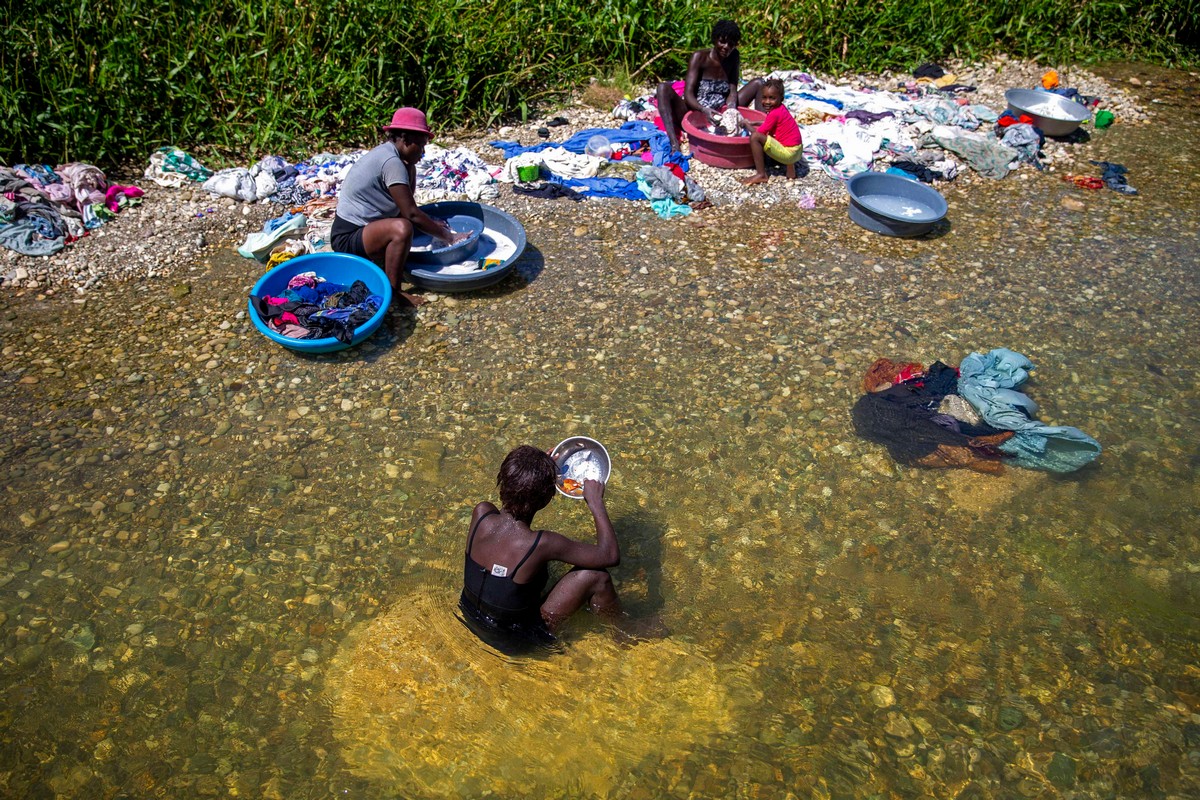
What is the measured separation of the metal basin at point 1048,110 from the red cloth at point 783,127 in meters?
2.97

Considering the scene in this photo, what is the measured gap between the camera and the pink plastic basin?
25.3ft

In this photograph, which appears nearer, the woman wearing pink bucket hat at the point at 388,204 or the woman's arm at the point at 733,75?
the woman wearing pink bucket hat at the point at 388,204

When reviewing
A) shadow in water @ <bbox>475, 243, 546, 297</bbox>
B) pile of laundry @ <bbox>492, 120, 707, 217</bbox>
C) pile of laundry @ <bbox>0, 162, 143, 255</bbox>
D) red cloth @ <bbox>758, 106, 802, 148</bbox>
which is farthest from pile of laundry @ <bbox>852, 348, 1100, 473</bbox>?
pile of laundry @ <bbox>0, 162, 143, 255</bbox>

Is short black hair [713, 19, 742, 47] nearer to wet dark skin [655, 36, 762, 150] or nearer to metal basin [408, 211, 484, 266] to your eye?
wet dark skin [655, 36, 762, 150]

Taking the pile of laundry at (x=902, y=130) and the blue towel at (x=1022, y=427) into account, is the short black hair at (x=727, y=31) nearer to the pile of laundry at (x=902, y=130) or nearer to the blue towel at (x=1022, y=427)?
the pile of laundry at (x=902, y=130)

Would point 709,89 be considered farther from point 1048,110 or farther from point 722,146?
point 1048,110

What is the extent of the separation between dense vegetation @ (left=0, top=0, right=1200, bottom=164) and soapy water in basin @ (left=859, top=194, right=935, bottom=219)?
3204 mm

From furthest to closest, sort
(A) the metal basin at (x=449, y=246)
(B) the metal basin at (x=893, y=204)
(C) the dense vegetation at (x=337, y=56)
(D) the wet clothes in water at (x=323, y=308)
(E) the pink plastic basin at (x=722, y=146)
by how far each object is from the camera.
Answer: (E) the pink plastic basin at (x=722, y=146), (C) the dense vegetation at (x=337, y=56), (B) the metal basin at (x=893, y=204), (A) the metal basin at (x=449, y=246), (D) the wet clothes in water at (x=323, y=308)

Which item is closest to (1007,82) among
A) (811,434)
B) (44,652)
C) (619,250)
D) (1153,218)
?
(1153,218)

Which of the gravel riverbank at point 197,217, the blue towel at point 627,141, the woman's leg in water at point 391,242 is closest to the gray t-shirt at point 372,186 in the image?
the woman's leg in water at point 391,242

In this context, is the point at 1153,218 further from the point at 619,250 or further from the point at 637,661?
the point at 637,661

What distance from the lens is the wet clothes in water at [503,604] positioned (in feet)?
11.8

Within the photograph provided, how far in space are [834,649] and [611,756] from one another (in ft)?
4.00

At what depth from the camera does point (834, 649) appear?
3.96 m
